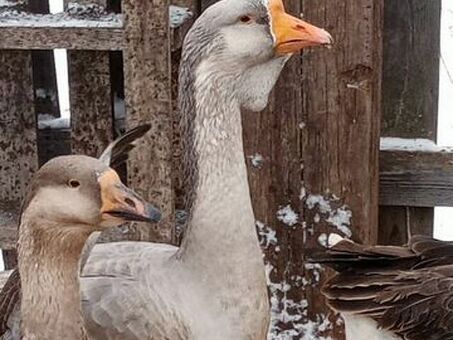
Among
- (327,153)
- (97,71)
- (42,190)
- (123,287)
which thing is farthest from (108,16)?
(42,190)

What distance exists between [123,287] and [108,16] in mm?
1209

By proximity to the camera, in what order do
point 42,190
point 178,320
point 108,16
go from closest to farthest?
point 42,190 < point 178,320 < point 108,16

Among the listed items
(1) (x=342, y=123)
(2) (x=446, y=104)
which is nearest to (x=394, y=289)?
(1) (x=342, y=123)

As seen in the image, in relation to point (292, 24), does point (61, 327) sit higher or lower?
lower

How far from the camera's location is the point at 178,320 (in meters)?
3.68

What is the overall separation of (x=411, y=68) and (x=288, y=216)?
0.68 meters

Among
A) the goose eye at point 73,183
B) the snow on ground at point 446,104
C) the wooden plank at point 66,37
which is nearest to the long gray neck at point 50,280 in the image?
the goose eye at point 73,183

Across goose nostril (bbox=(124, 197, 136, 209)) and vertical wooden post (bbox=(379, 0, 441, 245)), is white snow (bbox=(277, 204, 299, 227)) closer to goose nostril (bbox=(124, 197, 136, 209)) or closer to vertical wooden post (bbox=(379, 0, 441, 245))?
vertical wooden post (bbox=(379, 0, 441, 245))

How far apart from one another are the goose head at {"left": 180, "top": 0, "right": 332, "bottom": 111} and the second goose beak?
27.6 inches

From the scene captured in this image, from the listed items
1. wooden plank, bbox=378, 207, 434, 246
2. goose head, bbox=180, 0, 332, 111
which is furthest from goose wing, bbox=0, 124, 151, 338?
wooden plank, bbox=378, 207, 434, 246

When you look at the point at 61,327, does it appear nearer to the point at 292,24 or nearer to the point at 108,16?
the point at 292,24

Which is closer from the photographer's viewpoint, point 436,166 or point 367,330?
point 367,330

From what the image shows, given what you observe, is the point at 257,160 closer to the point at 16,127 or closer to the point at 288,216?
the point at 288,216

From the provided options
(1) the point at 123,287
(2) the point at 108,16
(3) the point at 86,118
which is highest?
(2) the point at 108,16
